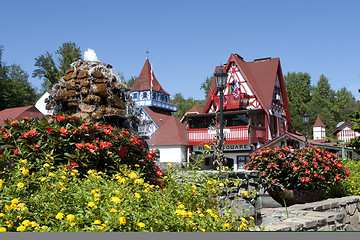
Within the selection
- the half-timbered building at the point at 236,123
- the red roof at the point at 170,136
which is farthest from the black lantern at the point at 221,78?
the red roof at the point at 170,136

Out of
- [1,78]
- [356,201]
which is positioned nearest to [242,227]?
[1,78]

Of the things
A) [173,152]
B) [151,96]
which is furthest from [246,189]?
[173,152]

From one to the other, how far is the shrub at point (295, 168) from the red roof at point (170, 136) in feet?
60.4

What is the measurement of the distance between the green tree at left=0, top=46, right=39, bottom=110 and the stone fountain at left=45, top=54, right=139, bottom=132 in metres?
2.20

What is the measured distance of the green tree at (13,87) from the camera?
3.53 metres

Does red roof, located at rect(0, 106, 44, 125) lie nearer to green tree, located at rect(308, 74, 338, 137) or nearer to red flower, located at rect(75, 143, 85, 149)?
red flower, located at rect(75, 143, 85, 149)

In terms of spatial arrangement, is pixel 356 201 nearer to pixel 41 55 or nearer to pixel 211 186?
pixel 211 186

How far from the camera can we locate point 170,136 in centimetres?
2644

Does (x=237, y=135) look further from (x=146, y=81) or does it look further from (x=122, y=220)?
(x=122, y=220)

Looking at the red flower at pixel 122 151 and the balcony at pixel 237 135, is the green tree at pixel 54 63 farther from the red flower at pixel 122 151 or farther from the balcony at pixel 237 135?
the balcony at pixel 237 135

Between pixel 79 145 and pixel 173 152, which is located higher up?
pixel 173 152

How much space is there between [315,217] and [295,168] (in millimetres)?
1828

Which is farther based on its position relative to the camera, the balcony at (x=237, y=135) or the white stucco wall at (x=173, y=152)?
the white stucco wall at (x=173, y=152)

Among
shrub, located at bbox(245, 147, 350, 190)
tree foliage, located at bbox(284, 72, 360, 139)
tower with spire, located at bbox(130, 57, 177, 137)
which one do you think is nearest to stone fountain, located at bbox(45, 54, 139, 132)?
tower with spire, located at bbox(130, 57, 177, 137)
